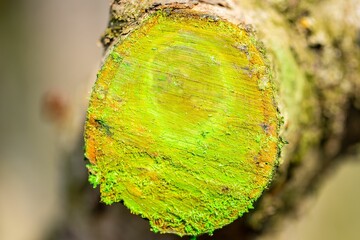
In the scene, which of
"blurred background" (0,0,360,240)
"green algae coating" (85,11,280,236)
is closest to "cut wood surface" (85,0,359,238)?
"green algae coating" (85,11,280,236)

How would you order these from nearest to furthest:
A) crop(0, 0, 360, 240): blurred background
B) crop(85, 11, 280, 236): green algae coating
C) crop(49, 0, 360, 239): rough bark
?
1. crop(85, 11, 280, 236): green algae coating
2. crop(49, 0, 360, 239): rough bark
3. crop(0, 0, 360, 240): blurred background

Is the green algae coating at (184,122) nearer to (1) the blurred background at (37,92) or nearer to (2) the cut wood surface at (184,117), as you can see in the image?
(2) the cut wood surface at (184,117)

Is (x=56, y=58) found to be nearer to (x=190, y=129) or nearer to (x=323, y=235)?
(x=190, y=129)

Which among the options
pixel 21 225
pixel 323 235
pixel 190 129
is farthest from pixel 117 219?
pixel 323 235

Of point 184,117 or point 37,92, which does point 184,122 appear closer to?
point 184,117

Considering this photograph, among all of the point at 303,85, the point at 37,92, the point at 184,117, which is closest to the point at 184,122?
the point at 184,117

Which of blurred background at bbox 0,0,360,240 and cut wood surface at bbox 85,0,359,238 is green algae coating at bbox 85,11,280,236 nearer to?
cut wood surface at bbox 85,0,359,238

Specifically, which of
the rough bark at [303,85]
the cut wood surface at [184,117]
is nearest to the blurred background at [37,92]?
the rough bark at [303,85]
